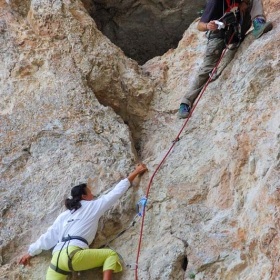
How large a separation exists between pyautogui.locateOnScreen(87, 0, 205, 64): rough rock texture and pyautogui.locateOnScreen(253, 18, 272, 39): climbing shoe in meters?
3.50

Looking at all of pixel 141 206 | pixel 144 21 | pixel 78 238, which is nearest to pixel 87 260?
pixel 78 238

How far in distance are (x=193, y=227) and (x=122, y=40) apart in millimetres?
5941

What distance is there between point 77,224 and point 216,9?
3.32 meters

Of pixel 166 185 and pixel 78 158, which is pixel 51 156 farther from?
pixel 166 185

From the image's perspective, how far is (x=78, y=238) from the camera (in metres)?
4.62

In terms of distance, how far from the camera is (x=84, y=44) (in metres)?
7.16

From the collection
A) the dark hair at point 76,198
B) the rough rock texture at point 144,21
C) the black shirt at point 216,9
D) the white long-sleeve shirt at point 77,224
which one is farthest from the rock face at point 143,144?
the rough rock texture at point 144,21

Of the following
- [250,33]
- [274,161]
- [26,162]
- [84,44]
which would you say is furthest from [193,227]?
[84,44]

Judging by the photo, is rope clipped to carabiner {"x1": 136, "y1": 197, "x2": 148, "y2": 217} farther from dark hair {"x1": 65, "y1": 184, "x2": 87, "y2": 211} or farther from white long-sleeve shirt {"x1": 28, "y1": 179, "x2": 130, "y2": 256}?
dark hair {"x1": 65, "y1": 184, "x2": 87, "y2": 211}

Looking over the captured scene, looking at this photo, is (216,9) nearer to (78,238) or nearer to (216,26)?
(216,26)

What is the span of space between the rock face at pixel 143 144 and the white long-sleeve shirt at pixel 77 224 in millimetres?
181

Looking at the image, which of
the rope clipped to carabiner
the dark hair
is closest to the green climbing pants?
the dark hair

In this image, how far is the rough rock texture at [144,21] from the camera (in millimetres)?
9195

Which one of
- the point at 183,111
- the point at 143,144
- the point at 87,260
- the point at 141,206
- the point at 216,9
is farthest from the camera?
the point at 143,144
